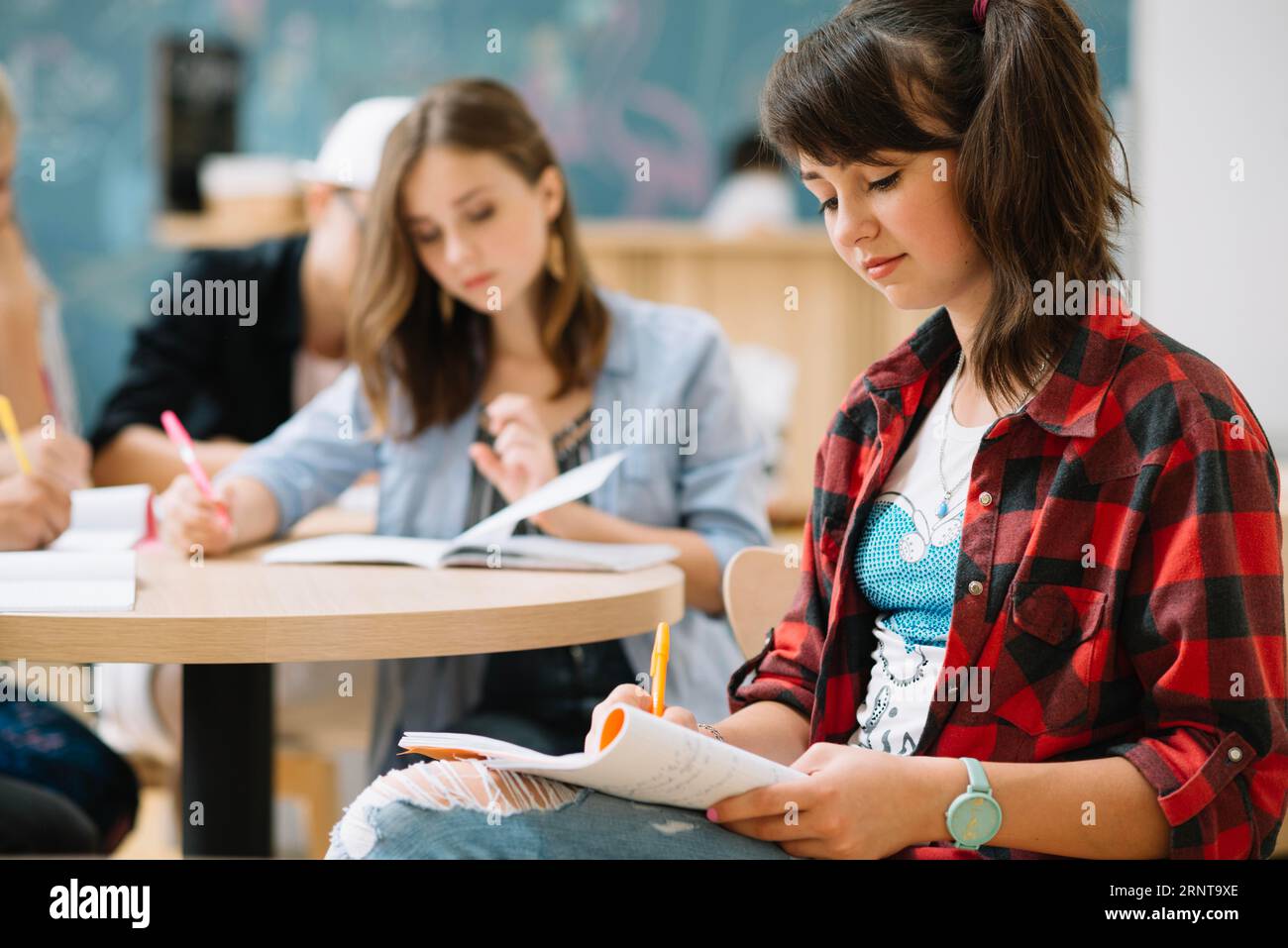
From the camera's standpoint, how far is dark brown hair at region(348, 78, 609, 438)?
65.4 inches

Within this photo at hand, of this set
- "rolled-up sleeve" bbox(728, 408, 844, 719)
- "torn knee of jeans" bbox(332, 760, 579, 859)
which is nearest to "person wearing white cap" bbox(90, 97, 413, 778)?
"rolled-up sleeve" bbox(728, 408, 844, 719)

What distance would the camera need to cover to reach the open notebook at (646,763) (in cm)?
79

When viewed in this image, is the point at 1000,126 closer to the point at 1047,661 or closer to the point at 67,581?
the point at 1047,661

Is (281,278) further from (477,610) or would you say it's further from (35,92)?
(35,92)

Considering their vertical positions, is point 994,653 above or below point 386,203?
below

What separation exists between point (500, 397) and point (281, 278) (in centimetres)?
99

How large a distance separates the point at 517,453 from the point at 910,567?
633mm

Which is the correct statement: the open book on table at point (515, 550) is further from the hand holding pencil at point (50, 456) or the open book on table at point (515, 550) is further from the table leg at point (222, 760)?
the hand holding pencil at point (50, 456)

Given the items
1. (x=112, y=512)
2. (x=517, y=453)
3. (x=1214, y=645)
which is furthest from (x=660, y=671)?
(x=112, y=512)

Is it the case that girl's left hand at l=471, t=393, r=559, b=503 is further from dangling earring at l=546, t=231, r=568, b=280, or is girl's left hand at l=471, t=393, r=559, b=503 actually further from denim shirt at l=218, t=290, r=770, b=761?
dangling earring at l=546, t=231, r=568, b=280

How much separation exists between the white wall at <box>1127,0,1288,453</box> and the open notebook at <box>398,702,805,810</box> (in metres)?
1.42

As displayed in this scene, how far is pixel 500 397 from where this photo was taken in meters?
1.71

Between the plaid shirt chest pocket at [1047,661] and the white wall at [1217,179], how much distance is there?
1.23 meters
